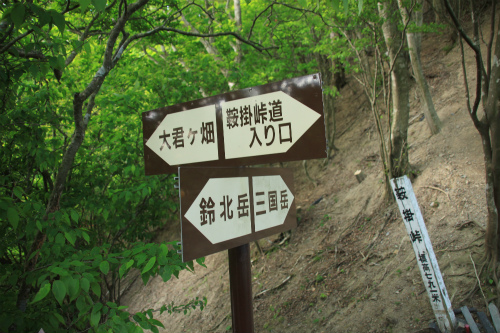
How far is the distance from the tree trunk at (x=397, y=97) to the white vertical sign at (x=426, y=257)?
2241mm

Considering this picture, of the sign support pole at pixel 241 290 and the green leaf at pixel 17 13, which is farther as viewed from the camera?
the sign support pole at pixel 241 290

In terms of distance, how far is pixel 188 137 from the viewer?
2.18 meters

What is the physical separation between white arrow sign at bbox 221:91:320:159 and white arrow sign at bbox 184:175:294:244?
0.70 feet

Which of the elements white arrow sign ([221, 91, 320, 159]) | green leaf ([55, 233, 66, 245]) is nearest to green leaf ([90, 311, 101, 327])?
green leaf ([55, 233, 66, 245])

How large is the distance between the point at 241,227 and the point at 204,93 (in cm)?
508

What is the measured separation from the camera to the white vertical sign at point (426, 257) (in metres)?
3.49

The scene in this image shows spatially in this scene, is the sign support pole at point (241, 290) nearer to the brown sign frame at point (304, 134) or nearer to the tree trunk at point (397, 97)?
the brown sign frame at point (304, 134)

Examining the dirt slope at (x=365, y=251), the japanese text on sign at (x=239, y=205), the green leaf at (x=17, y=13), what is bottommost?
the dirt slope at (x=365, y=251)

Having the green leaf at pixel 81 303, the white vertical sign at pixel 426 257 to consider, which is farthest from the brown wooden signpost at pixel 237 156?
the white vertical sign at pixel 426 257

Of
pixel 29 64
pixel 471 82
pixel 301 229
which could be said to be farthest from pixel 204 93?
pixel 471 82

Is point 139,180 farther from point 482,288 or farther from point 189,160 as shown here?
point 482,288

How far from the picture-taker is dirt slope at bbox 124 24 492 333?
4.45 metres

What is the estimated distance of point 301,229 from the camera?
7602 millimetres

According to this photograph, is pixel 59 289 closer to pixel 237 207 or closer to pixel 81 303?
pixel 81 303
